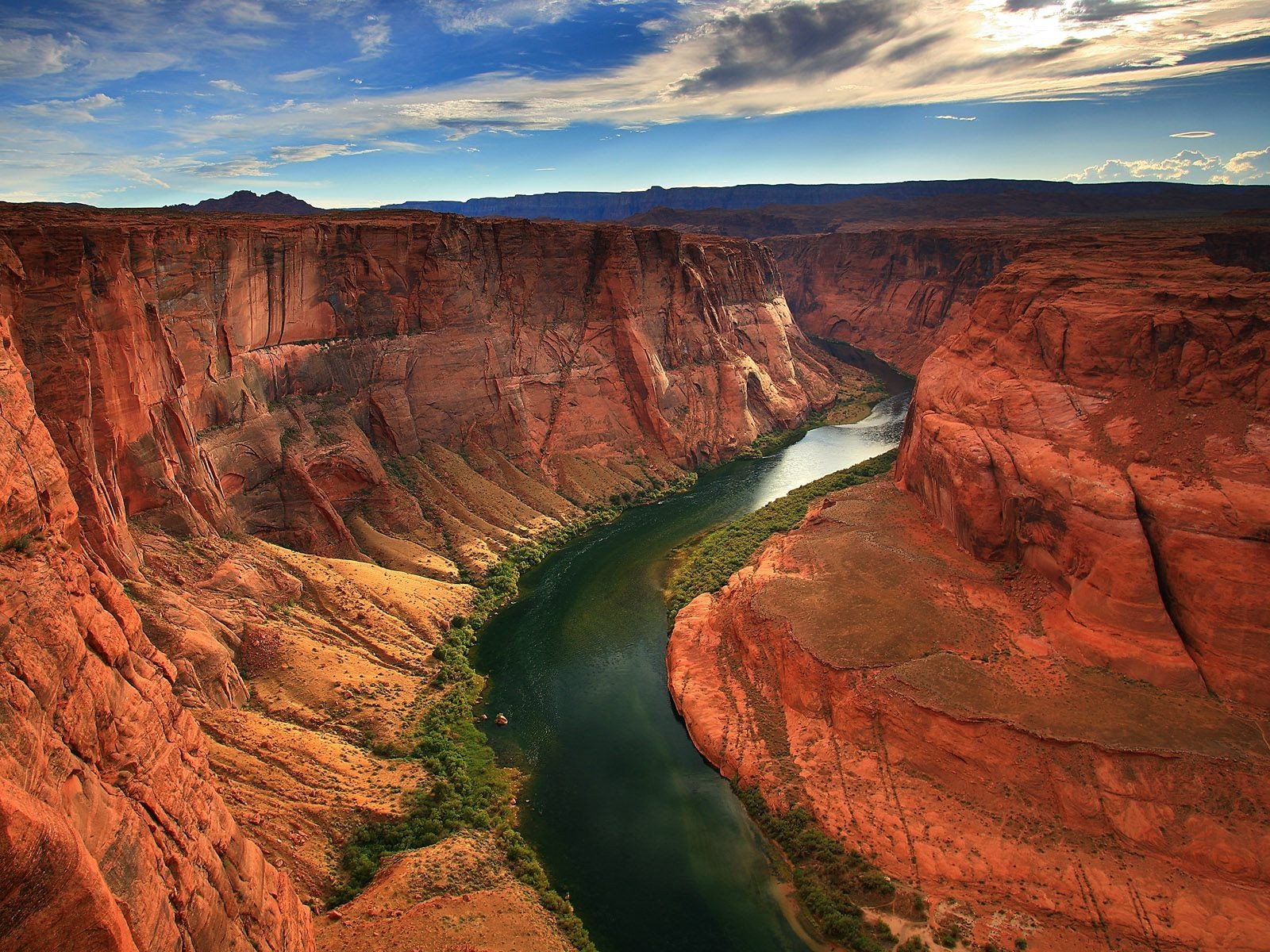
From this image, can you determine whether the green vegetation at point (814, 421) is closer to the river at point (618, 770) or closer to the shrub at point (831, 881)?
the river at point (618, 770)

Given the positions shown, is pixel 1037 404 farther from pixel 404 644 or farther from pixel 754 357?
pixel 754 357

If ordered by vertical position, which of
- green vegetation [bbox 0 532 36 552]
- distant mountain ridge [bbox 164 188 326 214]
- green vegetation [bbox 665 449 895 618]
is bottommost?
green vegetation [bbox 665 449 895 618]

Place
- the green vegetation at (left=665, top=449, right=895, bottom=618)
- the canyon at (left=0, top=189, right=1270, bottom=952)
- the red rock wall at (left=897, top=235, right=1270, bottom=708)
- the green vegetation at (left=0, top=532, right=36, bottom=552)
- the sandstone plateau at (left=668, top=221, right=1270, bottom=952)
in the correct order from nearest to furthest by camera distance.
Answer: the green vegetation at (left=0, top=532, right=36, bottom=552) → the canyon at (left=0, top=189, right=1270, bottom=952) → the sandstone plateau at (left=668, top=221, right=1270, bottom=952) → the red rock wall at (left=897, top=235, right=1270, bottom=708) → the green vegetation at (left=665, top=449, right=895, bottom=618)

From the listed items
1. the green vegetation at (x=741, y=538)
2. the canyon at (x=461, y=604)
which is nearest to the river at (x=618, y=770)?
the green vegetation at (x=741, y=538)

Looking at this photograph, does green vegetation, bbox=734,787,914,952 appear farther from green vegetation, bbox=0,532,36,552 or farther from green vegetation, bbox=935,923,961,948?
green vegetation, bbox=0,532,36,552

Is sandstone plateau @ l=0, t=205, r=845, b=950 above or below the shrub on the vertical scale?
above

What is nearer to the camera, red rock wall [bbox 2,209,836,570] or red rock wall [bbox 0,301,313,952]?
red rock wall [bbox 0,301,313,952]

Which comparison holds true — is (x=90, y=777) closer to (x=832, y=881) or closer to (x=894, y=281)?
(x=832, y=881)

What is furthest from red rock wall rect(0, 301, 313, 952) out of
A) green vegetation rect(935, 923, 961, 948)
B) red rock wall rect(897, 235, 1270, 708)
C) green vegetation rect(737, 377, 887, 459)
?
green vegetation rect(737, 377, 887, 459)
